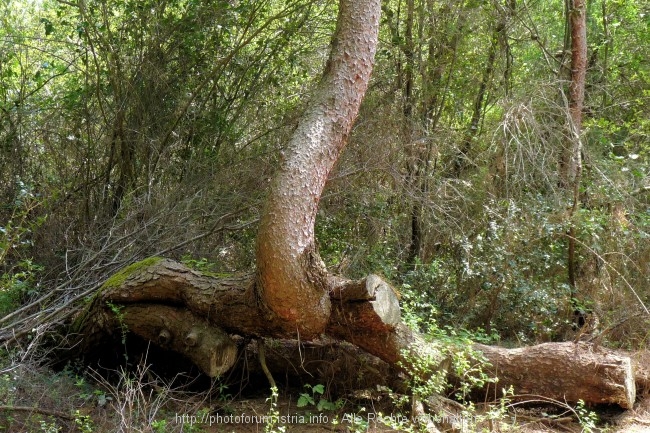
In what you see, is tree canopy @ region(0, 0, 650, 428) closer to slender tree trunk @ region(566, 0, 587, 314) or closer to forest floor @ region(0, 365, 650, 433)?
slender tree trunk @ region(566, 0, 587, 314)

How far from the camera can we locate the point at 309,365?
5684 millimetres

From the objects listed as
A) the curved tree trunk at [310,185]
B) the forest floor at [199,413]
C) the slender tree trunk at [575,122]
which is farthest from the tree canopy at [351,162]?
the curved tree trunk at [310,185]

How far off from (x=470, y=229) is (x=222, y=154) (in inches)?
120

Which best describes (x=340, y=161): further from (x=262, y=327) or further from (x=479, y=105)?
(x=262, y=327)

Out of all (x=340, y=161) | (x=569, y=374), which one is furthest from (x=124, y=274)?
(x=569, y=374)

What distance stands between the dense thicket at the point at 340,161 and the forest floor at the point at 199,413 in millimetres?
1261

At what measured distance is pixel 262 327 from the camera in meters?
5.15

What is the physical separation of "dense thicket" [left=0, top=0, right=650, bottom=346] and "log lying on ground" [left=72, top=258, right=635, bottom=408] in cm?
74

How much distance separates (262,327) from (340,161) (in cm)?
274

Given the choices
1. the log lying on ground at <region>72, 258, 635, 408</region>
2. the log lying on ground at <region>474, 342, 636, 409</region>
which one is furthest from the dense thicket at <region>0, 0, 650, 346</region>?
the log lying on ground at <region>474, 342, 636, 409</region>

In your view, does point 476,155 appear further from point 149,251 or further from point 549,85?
point 149,251

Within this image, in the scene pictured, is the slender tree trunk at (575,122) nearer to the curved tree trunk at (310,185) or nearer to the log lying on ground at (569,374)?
the log lying on ground at (569,374)

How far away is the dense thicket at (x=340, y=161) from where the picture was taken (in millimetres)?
6809

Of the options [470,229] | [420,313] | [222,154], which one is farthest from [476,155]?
[222,154]
